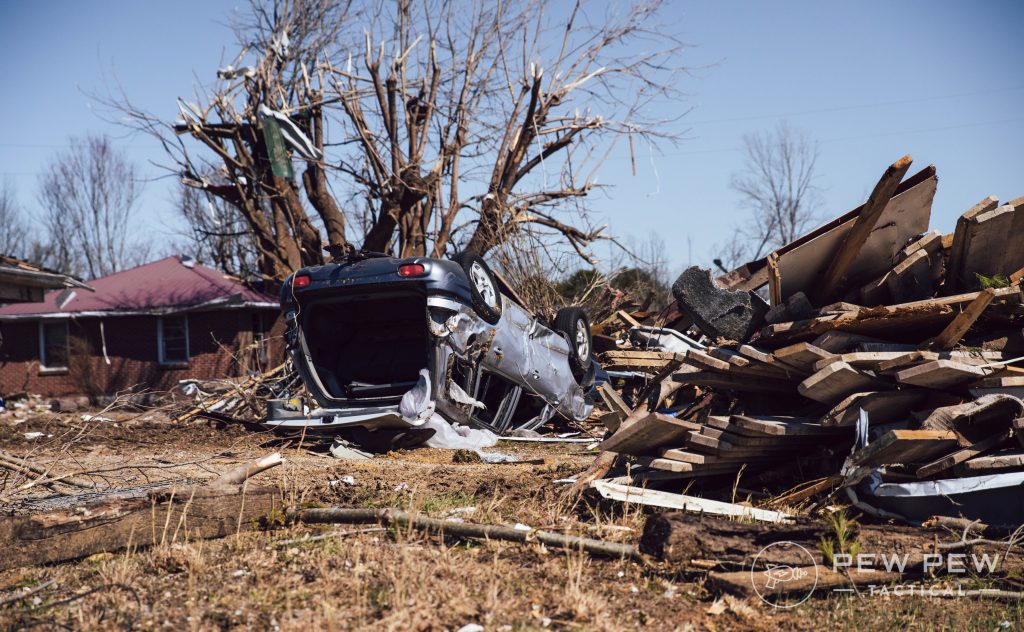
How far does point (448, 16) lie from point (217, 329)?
1179 centimetres

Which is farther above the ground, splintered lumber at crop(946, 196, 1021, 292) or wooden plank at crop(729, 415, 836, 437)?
splintered lumber at crop(946, 196, 1021, 292)

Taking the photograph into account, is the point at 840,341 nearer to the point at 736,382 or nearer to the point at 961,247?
the point at 736,382

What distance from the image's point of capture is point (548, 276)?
14930 mm

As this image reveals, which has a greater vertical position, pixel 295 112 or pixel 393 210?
pixel 295 112

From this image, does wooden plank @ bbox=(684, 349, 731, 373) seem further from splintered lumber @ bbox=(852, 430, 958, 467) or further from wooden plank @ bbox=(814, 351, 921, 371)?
splintered lumber @ bbox=(852, 430, 958, 467)

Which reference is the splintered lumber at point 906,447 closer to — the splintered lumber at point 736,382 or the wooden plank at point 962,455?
the wooden plank at point 962,455

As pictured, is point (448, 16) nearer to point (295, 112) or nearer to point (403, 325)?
point (295, 112)

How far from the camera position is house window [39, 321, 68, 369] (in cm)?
2564

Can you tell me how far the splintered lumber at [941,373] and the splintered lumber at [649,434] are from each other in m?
1.30

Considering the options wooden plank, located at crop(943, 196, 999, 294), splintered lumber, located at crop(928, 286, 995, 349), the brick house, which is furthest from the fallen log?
the brick house

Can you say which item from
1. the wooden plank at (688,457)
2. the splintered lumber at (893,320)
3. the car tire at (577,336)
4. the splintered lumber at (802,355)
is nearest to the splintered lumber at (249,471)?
the wooden plank at (688,457)

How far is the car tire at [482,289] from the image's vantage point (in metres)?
9.08

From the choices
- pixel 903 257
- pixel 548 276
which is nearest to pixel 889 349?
pixel 903 257

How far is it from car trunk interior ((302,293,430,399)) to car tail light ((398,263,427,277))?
572mm
